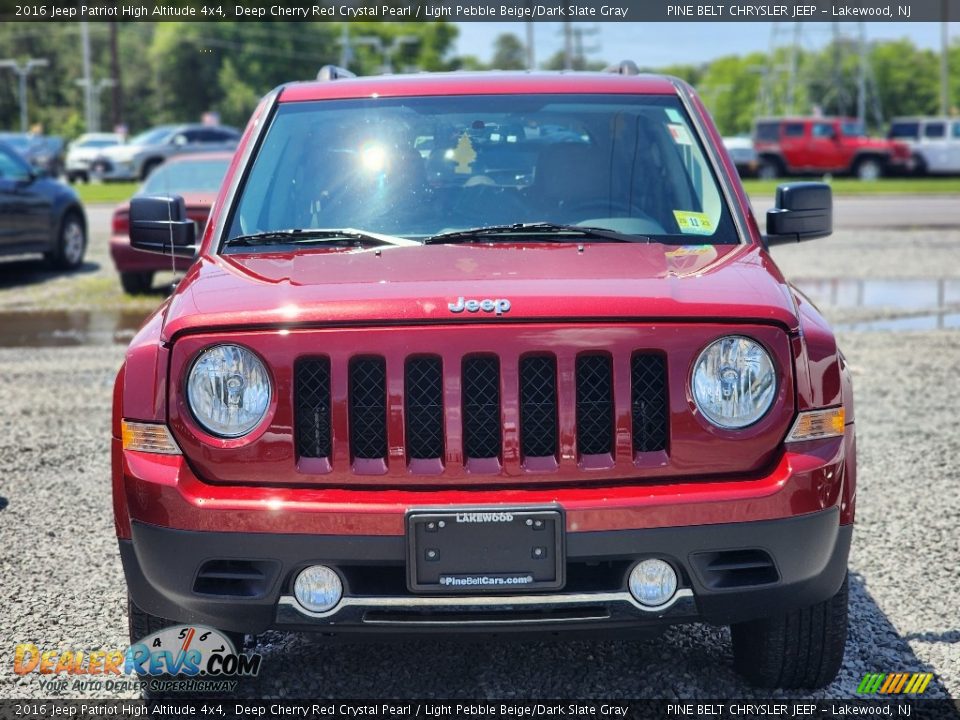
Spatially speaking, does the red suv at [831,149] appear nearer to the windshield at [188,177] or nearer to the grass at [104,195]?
the grass at [104,195]

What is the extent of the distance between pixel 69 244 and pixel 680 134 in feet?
40.6

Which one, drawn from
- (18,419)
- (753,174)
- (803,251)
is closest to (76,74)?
(753,174)

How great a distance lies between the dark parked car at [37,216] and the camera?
13859 millimetres

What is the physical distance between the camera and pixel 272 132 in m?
4.45

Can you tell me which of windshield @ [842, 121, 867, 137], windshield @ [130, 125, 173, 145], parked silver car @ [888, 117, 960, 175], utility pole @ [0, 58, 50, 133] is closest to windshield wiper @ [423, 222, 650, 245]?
windshield @ [130, 125, 173, 145]

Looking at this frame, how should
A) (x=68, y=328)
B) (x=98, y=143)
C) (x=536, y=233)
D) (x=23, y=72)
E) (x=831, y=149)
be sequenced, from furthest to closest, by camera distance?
(x=23, y=72), (x=98, y=143), (x=831, y=149), (x=68, y=328), (x=536, y=233)

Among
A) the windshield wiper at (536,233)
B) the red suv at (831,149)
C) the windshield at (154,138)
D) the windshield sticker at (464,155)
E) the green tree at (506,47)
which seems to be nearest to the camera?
the windshield wiper at (536,233)

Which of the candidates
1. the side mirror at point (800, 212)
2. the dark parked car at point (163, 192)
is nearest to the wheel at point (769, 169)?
the dark parked car at point (163, 192)

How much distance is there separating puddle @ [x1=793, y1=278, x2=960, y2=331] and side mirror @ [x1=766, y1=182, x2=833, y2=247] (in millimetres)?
5940

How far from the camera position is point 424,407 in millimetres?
3072

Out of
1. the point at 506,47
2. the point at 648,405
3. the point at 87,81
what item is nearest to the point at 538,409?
the point at 648,405

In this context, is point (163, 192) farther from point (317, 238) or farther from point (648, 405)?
point (648, 405)

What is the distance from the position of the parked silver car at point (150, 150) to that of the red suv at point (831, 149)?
1727 cm

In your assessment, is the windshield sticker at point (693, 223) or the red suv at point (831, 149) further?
the red suv at point (831, 149)
